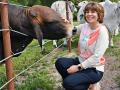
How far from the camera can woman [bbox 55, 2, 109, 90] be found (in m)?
4.77

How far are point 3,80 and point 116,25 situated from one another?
19.4 feet

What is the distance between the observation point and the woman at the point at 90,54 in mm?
4766

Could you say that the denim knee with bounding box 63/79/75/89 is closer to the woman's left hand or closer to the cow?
the woman's left hand

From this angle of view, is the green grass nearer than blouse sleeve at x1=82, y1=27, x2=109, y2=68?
No

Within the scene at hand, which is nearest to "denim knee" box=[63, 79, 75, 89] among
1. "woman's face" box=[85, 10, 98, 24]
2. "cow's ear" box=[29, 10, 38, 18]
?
"woman's face" box=[85, 10, 98, 24]

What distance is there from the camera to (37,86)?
6145 millimetres

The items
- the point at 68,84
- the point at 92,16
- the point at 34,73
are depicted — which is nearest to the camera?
the point at 68,84

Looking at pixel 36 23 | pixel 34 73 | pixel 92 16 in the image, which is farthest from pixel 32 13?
pixel 34 73

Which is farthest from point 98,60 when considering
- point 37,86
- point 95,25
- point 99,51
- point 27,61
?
point 27,61

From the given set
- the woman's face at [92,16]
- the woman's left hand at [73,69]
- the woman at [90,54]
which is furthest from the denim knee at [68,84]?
the woman's face at [92,16]

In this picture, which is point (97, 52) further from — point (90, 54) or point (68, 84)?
point (68, 84)

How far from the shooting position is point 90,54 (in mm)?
4879

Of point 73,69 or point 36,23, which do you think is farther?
point 36,23

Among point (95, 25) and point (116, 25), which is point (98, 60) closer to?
point (95, 25)
